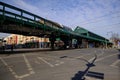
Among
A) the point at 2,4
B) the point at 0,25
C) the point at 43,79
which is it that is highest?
the point at 2,4

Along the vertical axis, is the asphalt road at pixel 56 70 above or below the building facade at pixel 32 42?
below

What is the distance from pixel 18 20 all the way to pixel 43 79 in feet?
52.2

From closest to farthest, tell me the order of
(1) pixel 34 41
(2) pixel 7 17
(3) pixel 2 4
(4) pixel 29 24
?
(3) pixel 2 4 < (2) pixel 7 17 < (4) pixel 29 24 < (1) pixel 34 41

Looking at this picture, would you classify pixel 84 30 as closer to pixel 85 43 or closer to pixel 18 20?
pixel 85 43

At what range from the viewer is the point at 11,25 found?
2303 centimetres

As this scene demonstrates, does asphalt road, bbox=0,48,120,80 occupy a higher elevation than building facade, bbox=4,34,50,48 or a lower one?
lower

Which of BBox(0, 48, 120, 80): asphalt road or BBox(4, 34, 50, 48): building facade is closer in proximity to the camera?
BBox(0, 48, 120, 80): asphalt road

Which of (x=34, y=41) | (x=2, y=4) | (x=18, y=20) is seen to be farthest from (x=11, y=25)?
(x=34, y=41)

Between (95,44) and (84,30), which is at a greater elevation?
(84,30)

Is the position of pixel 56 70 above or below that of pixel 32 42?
below

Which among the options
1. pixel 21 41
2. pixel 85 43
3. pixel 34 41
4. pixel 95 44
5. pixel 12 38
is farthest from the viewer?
pixel 12 38

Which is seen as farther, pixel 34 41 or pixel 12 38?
pixel 12 38

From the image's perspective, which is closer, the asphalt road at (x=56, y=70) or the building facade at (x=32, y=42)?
the asphalt road at (x=56, y=70)

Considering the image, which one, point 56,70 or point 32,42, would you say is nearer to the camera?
point 56,70
